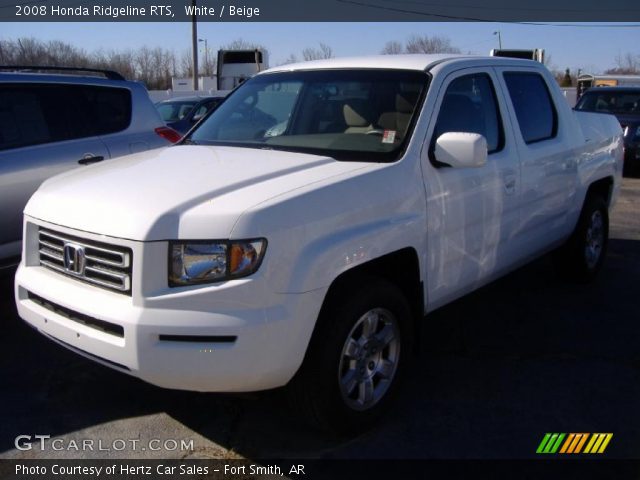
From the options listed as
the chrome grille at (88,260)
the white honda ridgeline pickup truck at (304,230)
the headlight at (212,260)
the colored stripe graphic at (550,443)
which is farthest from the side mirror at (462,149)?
the chrome grille at (88,260)

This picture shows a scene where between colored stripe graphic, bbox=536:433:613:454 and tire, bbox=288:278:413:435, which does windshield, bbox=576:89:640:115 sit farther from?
tire, bbox=288:278:413:435

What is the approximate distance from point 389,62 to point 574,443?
247 centimetres

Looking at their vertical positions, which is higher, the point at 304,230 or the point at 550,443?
the point at 304,230

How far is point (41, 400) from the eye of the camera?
→ 376 cm

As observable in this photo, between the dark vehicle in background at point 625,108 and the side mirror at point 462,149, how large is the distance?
10477 millimetres

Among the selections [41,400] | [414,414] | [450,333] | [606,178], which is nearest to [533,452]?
A: [414,414]

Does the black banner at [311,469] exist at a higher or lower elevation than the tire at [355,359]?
lower

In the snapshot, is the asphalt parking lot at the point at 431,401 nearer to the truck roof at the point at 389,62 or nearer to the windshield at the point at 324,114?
the windshield at the point at 324,114

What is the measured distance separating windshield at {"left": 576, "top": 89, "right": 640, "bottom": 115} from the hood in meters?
11.7

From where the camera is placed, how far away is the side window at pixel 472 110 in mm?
3896

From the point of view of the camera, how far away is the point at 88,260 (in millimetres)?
2998

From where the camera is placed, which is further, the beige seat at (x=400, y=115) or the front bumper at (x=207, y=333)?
the beige seat at (x=400, y=115)

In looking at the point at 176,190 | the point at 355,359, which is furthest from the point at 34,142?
the point at 355,359

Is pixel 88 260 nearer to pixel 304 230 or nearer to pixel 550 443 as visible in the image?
pixel 304 230
